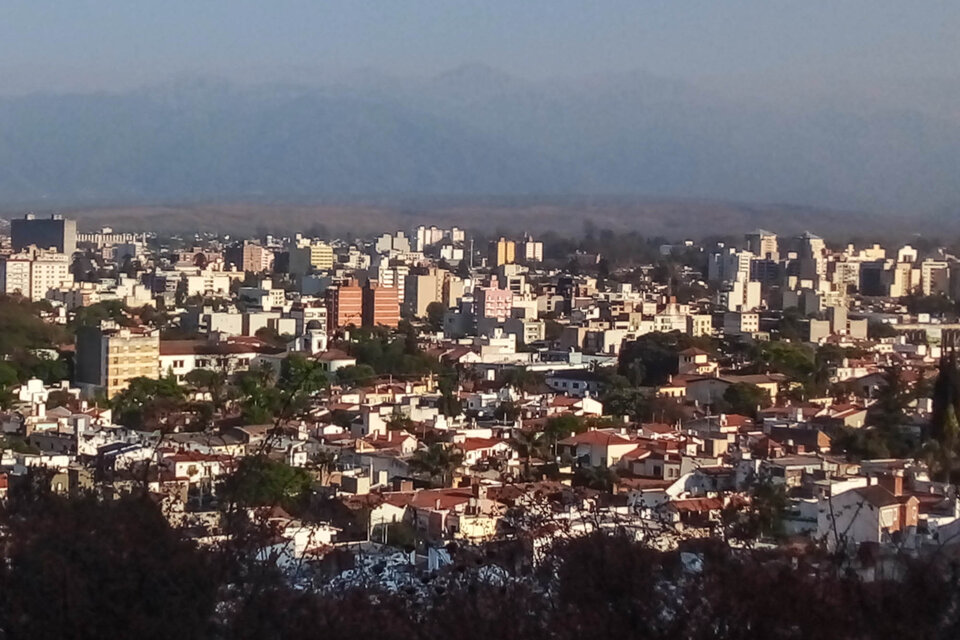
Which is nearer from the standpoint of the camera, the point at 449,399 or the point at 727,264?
the point at 449,399

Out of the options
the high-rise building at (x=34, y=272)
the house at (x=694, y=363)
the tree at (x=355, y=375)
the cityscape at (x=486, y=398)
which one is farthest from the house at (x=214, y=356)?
the high-rise building at (x=34, y=272)

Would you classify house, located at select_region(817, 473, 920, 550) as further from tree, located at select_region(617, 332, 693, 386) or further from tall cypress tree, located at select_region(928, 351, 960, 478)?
tree, located at select_region(617, 332, 693, 386)

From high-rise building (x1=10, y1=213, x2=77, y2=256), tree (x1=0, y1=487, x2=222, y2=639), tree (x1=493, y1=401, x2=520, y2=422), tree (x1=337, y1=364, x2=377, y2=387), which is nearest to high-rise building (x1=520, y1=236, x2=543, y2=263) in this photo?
high-rise building (x1=10, y1=213, x2=77, y2=256)

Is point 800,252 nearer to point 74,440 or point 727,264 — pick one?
point 727,264

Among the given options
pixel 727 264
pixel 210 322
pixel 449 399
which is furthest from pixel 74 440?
pixel 727 264

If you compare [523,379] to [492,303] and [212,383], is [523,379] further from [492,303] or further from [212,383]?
[492,303]

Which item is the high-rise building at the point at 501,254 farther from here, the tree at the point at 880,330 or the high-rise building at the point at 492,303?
the tree at the point at 880,330
